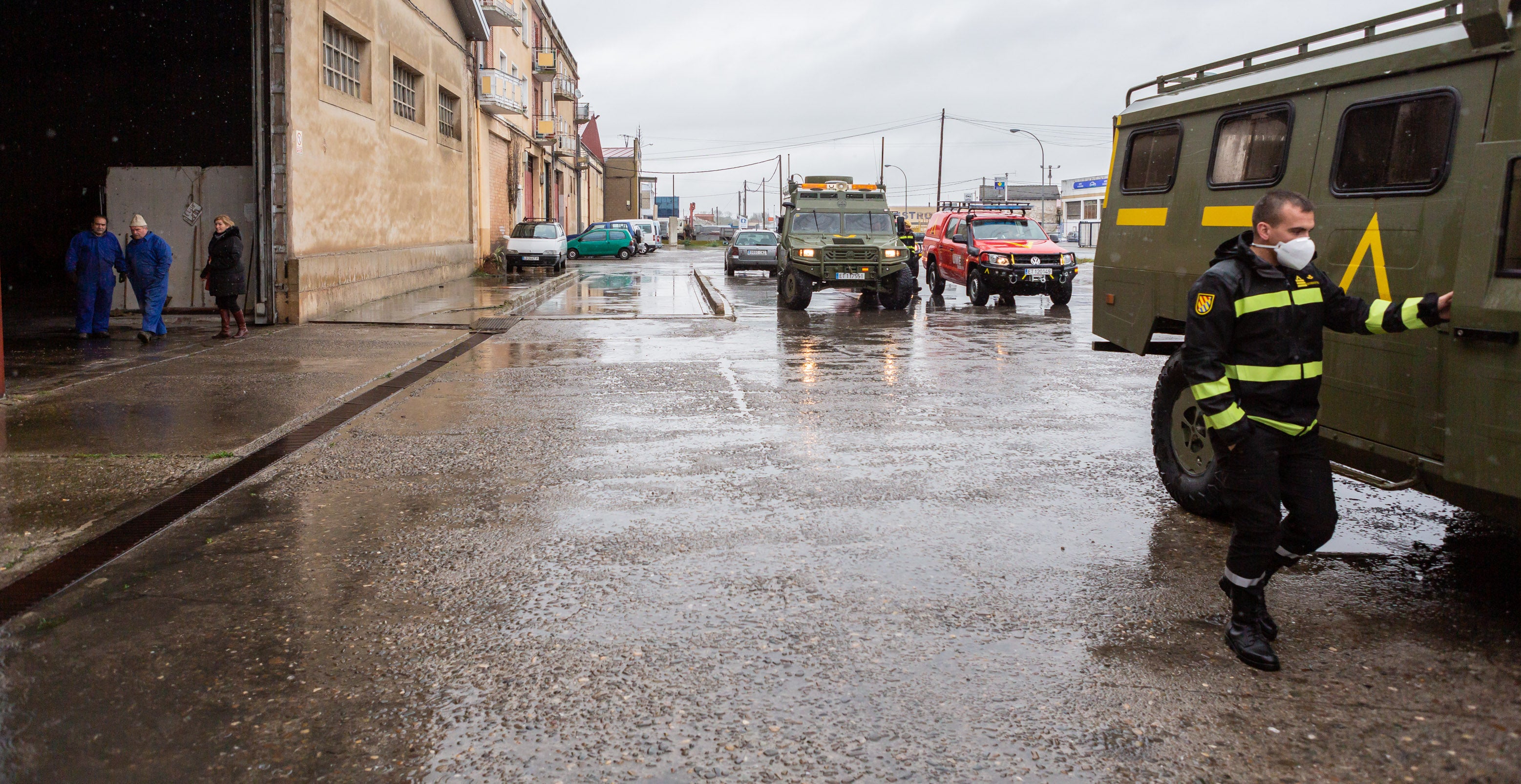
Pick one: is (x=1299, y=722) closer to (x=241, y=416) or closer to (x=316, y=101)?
(x=241, y=416)

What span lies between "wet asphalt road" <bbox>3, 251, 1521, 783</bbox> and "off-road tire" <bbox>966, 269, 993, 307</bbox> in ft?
47.8

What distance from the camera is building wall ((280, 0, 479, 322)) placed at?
57.1 ft

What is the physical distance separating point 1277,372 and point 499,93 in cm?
3202

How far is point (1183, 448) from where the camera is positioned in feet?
20.9

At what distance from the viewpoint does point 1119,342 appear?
765 cm

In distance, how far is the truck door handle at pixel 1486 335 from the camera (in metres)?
4.18

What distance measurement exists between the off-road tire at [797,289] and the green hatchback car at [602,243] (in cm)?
2955

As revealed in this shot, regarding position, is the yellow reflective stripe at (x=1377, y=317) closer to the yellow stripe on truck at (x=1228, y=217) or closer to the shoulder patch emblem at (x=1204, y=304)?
the shoulder patch emblem at (x=1204, y=304)

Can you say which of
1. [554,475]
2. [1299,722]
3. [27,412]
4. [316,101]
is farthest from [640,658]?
[316,101]

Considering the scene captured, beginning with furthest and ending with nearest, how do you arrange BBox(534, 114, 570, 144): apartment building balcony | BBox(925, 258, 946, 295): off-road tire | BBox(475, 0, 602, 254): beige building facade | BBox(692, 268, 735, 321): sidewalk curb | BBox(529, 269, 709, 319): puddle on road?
BBox(534, 114, 570, 144): apartment building balcony
BBox(475, 0, 602, 254): beige building facade
BBox(925, 258, 946, 295): off-road tire
BBox(529, 269, 709, 319): puddle on road
BBox(692, 268, 735, 321): sidewalk curb

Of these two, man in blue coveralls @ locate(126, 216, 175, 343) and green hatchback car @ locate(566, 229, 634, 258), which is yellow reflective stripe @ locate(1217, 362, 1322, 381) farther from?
green hatchback car @ locate(566, 229, 634, 258)

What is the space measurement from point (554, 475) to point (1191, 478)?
369cm

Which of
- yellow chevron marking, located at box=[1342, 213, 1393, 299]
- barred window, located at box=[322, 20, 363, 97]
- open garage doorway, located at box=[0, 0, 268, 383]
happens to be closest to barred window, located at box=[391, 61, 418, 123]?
barred window, located at box=[322, 20, 363, 97]

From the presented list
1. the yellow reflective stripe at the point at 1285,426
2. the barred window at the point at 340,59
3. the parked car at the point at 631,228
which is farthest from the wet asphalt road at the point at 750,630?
the parked car at the point at 631,228
